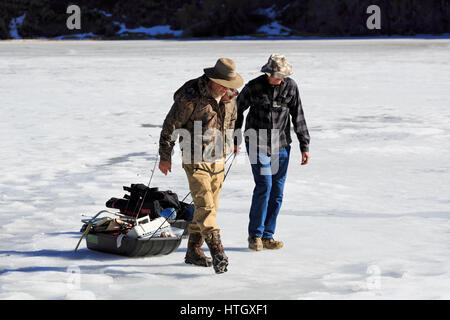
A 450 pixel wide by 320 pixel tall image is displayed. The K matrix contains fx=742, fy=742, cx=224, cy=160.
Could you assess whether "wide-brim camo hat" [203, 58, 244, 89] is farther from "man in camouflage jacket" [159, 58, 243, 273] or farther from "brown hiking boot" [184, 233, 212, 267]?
"brown hiking boot" [184, 233, 212, 267]

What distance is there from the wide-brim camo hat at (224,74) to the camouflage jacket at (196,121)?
0.08m

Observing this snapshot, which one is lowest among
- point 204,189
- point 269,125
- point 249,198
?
point 249,198

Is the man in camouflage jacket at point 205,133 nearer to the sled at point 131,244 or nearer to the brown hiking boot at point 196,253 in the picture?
the brown hiking boot at point 196,253

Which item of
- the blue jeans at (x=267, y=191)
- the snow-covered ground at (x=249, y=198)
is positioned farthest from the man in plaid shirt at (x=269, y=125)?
the snow-covered ground at (x=249, y=198)

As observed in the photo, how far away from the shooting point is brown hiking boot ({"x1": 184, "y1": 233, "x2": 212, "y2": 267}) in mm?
5301

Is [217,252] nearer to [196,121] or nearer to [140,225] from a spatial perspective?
[140,225]

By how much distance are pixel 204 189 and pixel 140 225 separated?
27.0 inches

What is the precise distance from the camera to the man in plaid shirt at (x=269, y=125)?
18.0ft

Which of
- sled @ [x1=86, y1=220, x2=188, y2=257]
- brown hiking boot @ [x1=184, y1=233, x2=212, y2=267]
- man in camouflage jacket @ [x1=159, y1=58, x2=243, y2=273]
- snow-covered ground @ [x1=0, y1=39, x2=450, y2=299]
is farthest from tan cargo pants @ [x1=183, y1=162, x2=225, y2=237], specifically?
sled @ [x1=86, y1=220, x2=188, y2=257]

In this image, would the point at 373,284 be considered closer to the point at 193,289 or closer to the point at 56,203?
the point at 193,289

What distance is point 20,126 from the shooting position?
1312 cm

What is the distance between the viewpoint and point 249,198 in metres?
7.70

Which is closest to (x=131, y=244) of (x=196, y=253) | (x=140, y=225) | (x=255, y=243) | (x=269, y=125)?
(x=140, y=225)

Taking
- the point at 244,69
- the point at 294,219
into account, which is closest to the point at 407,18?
the point at 244,69
